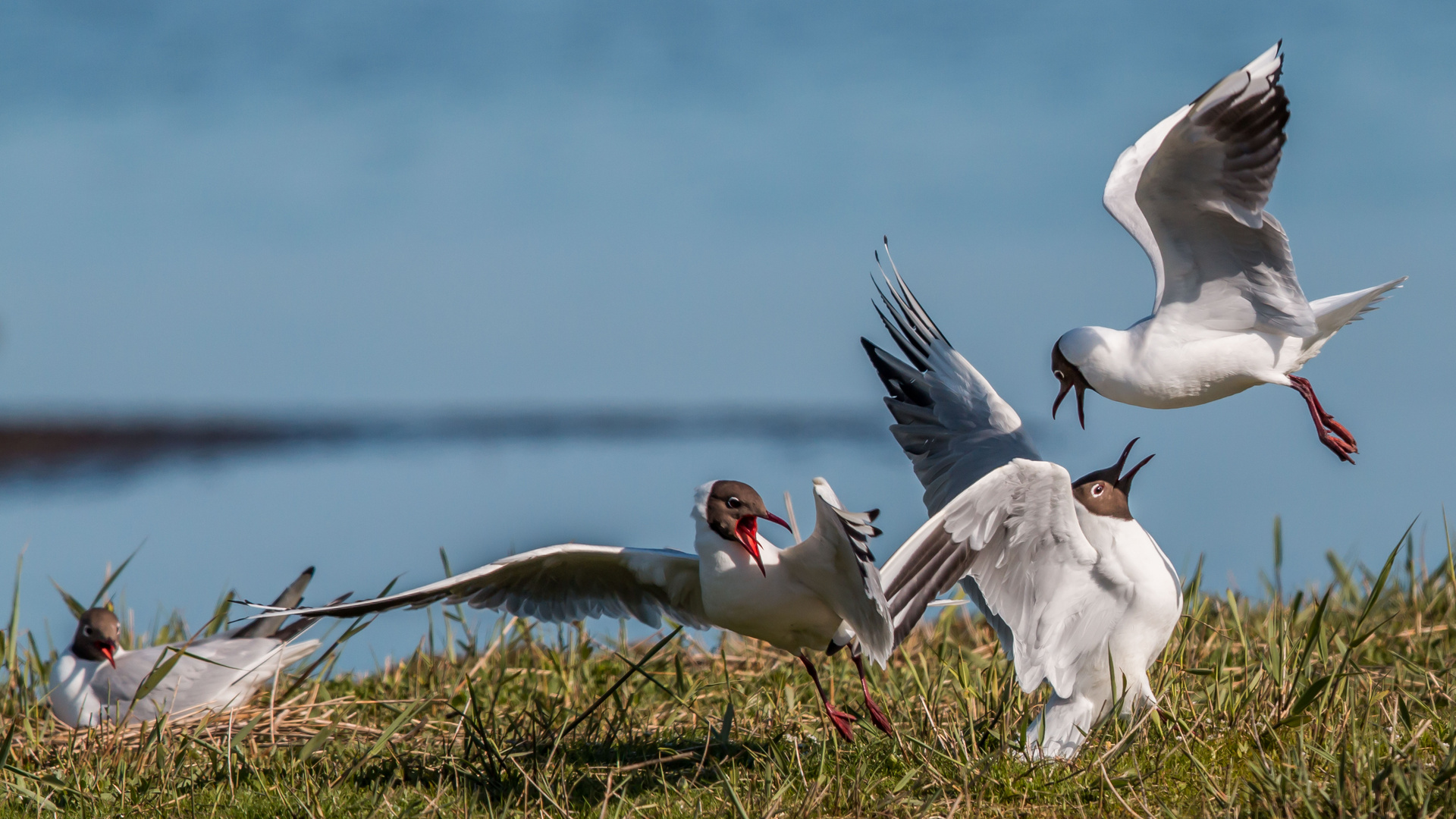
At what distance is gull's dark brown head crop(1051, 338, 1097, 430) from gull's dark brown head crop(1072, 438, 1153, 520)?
265 millimetres

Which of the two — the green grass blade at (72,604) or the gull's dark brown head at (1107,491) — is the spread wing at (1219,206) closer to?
the gull's dark brown head at (1107,491)

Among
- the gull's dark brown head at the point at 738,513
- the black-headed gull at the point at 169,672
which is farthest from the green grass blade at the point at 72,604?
the gull's dark brown head at the point at 738,513

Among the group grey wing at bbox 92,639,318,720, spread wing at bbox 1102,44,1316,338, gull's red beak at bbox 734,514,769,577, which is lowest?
grey wing at bbox 92,639,318,720

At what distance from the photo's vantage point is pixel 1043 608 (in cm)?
363

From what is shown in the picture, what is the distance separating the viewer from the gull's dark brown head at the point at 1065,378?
4.11 meters

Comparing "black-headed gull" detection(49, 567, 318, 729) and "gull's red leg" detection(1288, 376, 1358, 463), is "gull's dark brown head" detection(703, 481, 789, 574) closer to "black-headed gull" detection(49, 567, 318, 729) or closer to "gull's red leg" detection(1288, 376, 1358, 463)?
"gull's red leg" detection(1288, 376, 1358, 463)

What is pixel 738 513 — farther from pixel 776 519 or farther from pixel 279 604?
pixel 279 604

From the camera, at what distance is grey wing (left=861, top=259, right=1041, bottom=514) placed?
445 centimetres

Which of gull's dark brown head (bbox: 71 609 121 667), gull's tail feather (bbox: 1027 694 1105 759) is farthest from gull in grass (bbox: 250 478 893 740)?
gull's dark brown head (bbox: 71 609 121 667)

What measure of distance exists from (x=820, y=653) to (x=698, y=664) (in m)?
0.54

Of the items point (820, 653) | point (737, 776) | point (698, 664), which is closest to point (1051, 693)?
point (737, 776)

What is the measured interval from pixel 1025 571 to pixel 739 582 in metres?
0.82

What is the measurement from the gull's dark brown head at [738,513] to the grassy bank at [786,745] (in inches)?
20.8

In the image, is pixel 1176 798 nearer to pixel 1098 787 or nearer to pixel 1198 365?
pixel 1098 787
